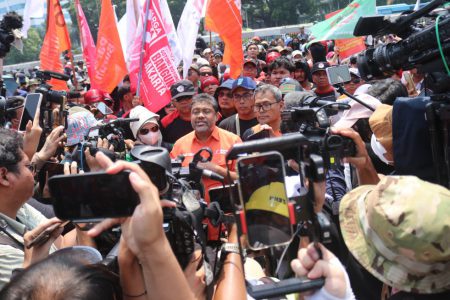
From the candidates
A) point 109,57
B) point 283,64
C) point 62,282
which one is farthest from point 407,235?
point 109,57

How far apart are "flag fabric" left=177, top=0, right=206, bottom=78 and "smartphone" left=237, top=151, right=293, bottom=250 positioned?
5.01 m

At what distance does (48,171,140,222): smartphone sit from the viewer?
49.9 inches

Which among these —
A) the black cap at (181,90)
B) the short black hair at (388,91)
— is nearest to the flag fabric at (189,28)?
the black cap at (181,90)

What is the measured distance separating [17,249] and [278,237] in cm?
120

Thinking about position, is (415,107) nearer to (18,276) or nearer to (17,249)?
(18,276)

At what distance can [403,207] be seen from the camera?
50.7 inches

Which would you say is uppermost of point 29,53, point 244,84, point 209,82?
point 244,84

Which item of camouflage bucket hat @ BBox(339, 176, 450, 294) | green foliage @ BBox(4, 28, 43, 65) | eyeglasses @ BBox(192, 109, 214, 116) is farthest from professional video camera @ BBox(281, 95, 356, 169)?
green foliage @ BBox(4, 28, 43, 65)

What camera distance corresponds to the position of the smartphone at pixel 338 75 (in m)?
3.02

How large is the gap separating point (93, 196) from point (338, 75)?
2.18 metres

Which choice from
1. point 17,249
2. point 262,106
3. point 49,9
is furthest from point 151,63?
point 17,249

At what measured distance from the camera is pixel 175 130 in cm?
480

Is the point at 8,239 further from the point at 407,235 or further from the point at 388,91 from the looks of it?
the point at 388,91

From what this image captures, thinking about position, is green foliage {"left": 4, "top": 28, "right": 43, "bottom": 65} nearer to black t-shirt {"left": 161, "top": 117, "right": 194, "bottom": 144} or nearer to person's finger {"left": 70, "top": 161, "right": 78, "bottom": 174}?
black t-shirt {"left": 161, "top": 117, "right": 194, "bottom": 144}
